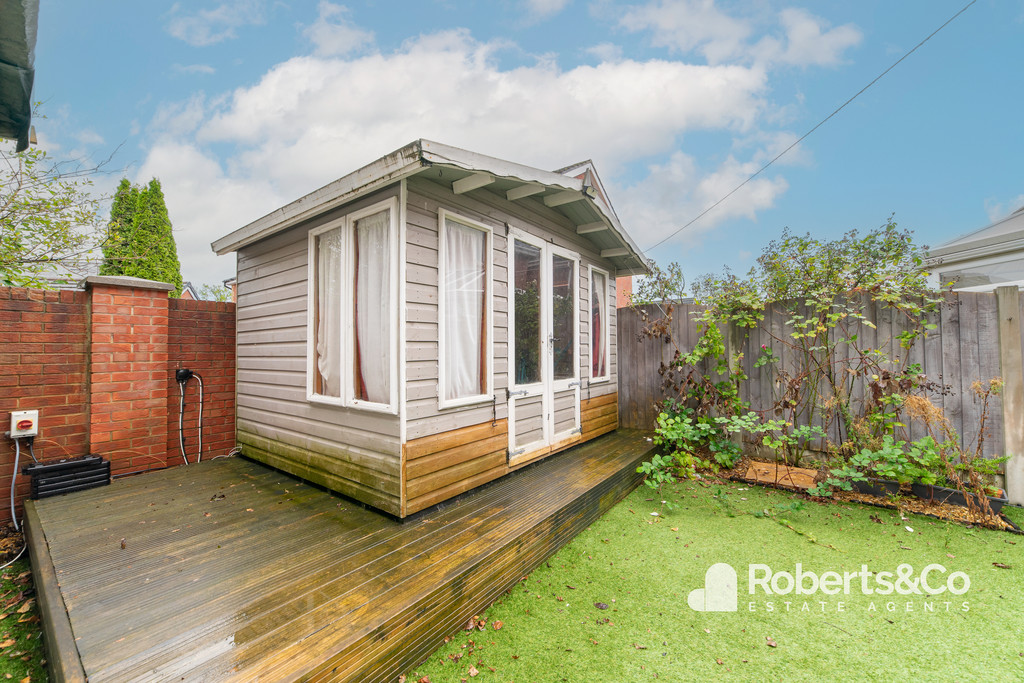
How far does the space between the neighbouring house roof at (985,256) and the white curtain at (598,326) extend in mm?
3862

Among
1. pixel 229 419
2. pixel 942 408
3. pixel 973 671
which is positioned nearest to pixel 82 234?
pixel 229 419

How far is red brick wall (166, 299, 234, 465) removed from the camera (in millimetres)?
3879

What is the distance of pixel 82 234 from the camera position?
161 inches

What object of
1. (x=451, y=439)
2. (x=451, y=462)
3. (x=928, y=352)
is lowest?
(x=451, y=462)

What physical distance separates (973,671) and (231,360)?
575cm

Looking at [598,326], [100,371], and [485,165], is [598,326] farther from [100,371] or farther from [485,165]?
[100,371]

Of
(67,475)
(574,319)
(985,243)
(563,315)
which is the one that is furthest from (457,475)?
(985,243)

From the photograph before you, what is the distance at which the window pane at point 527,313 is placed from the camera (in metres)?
3.60

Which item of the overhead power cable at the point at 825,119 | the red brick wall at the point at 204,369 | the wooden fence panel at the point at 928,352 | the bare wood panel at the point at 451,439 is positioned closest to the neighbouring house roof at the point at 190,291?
the red brick wall at the point at 204,369

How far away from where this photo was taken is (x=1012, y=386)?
10.5ft

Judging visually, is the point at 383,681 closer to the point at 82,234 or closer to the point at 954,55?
the point at 82,234

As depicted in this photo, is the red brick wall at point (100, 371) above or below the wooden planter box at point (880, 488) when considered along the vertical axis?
above

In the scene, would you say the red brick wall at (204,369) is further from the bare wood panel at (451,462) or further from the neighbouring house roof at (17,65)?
the bare wood panel at (451,462)

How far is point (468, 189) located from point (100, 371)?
11.4 ft
